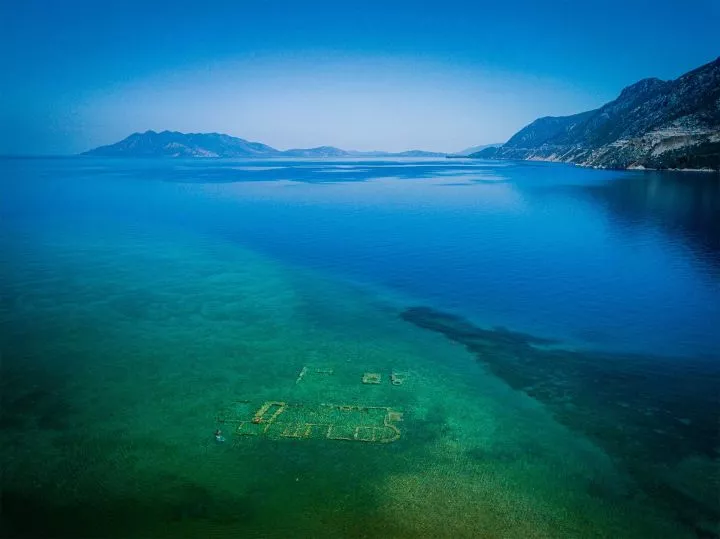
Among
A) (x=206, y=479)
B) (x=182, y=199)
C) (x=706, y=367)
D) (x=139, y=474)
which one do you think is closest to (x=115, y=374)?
(x=139, y=474)

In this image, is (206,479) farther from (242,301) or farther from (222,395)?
(242,301)

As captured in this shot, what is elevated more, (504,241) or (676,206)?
(676,206)

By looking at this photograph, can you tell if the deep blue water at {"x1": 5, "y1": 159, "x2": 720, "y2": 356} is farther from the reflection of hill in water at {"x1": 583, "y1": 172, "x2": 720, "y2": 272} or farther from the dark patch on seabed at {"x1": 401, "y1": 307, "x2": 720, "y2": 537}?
the dark patch on seabed at {"x1": 401, "y1": 307, "x2": 720, "y2": 537}

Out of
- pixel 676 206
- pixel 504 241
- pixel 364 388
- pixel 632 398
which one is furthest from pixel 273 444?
pixel 676 206

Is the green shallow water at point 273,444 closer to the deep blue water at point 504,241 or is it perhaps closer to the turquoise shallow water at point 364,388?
the turquoise shallow water at point 364,388

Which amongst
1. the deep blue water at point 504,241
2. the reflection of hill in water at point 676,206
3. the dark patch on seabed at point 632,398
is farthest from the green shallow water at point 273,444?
the reflection of hill in water at point 676,206

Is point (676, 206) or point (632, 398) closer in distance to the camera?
point (632, 398)

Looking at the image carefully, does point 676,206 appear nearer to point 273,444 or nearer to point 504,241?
point 504,241

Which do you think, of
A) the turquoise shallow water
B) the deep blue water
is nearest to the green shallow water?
the turquoise shallow water
